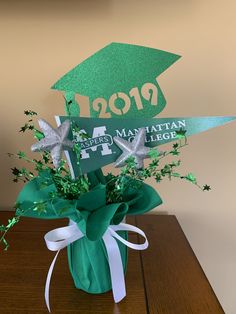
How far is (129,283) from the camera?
650 millimetres

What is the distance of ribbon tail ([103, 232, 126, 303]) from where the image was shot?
57 cm

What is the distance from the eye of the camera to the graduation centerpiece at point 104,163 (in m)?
0.55

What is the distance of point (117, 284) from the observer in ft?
1.90

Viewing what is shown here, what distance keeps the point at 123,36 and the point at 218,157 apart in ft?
1.51

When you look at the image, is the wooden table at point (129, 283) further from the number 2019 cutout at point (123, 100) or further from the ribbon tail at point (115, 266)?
the number 2019 cutout at point (123, 100)

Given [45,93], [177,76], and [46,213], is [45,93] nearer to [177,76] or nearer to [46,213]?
[177,76]

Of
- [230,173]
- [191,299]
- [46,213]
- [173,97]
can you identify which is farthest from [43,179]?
[230,173]

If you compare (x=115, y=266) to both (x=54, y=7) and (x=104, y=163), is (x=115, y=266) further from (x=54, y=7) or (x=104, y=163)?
(x=54, y=7)

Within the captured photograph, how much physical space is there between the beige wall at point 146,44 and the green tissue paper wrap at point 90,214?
43 cm

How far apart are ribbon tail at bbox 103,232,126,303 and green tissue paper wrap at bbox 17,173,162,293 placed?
15mm

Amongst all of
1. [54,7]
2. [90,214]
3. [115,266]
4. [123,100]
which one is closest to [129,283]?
[115,266]

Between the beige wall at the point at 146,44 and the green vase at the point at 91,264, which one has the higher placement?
the beige wall at the point at 146,44

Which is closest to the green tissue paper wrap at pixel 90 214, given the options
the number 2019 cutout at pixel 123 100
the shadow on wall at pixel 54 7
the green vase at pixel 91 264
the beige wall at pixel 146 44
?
the green vase at pixel 91 264

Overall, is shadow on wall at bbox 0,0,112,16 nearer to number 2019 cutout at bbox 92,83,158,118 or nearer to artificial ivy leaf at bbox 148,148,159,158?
number 2019 cutout at bbox 92,83,158,118
